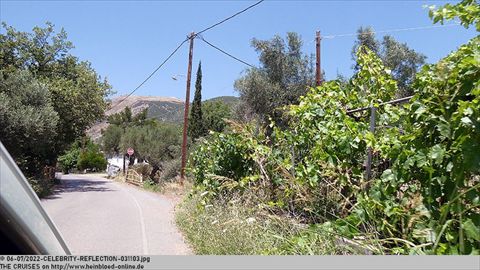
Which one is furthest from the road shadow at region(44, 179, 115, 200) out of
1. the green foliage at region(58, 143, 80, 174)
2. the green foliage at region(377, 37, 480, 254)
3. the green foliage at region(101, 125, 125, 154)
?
the green foliage at region(58, 143, 80, 174)

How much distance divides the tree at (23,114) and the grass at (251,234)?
486 inches

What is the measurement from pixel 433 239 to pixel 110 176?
2272 inches

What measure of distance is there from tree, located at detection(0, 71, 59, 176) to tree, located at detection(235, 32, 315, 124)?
37.2 feet

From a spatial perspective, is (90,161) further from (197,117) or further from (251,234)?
(251,234)

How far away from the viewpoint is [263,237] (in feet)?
21.7

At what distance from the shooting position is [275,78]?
29.2 metres

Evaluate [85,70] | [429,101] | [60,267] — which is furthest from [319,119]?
[85,70]

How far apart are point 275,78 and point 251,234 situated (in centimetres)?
2282

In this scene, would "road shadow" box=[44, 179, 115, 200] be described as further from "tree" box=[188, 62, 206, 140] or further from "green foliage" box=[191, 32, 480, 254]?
"green foliage" box=[191, 32, 480, 254]

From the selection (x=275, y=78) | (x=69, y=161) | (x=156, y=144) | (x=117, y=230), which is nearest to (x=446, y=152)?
(x=117, y=230)

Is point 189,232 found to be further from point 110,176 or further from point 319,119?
point 110,176

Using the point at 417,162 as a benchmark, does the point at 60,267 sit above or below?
below

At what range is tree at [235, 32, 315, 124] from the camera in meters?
28.6

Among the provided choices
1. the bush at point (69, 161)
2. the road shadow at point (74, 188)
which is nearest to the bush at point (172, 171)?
the road shadow at point (74, 188)
